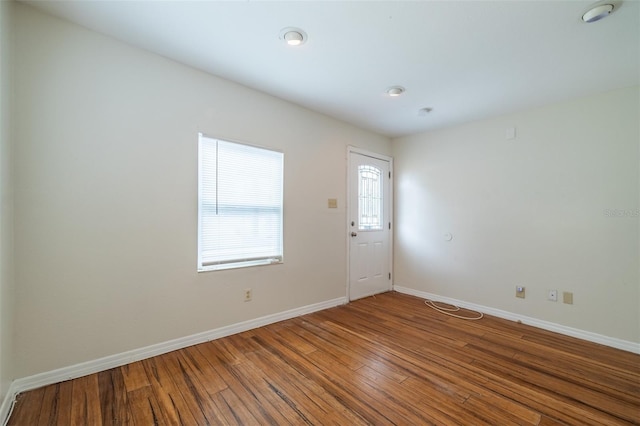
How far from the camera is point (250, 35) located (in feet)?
6.44

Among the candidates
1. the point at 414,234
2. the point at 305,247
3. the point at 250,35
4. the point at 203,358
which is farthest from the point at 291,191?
the point at 414,234

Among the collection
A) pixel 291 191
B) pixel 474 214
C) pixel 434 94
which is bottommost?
pixel 474 214

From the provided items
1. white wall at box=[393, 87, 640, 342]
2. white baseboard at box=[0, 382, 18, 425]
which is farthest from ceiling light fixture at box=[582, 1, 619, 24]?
white baseboard at box=[0, 382, 18, 425]

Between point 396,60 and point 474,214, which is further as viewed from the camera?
point 474,214

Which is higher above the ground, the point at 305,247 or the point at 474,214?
the point at 474,214

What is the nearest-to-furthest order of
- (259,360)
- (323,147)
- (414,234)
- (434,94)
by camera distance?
(259,360)
(434,94)
(323,147)
(414,234)

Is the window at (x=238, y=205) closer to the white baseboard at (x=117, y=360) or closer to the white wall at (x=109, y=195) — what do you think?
the white wall at (x=109, y=195)

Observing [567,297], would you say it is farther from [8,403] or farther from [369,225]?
[8,403]

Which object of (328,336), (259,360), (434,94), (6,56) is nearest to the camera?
(6,56)

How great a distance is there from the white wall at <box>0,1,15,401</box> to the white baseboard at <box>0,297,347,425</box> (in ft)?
0.28

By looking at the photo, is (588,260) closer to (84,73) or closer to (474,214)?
(474,214)

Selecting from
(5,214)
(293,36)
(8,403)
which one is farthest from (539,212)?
(8,403)

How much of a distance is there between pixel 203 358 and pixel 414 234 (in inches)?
127

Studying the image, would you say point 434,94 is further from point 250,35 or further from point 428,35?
point 250,35
